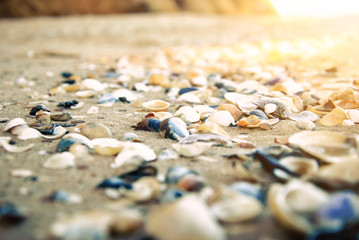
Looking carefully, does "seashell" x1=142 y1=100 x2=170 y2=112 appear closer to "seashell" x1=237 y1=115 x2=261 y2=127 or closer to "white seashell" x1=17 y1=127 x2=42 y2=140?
"seashell" x1=237 y1=115 x2=261 y2=127

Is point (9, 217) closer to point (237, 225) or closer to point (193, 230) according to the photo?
point (193, 230)

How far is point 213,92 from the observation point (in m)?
2.38

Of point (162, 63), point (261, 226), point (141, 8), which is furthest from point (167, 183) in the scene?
point (141, 8)

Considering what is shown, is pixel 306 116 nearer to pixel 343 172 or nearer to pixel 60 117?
pixel 343 172

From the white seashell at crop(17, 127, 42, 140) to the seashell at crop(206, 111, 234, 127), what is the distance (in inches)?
35.8

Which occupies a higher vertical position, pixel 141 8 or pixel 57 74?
pixel 141 8

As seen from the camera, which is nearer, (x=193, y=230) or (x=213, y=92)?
(x=193, y=230)

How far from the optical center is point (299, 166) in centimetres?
103

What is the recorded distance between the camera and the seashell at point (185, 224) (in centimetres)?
72

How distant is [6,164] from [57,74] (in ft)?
7.38

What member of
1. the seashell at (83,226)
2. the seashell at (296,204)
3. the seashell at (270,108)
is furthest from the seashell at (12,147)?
the seashell at (270,108)

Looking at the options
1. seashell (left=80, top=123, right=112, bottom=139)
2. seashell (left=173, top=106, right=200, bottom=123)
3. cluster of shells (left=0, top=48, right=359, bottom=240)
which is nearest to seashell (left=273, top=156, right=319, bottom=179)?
cluster of shells (left=0, top=48, right=359, bottom=240)

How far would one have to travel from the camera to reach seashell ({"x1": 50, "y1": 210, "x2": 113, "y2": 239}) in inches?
29.6

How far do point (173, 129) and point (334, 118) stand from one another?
929 mm
